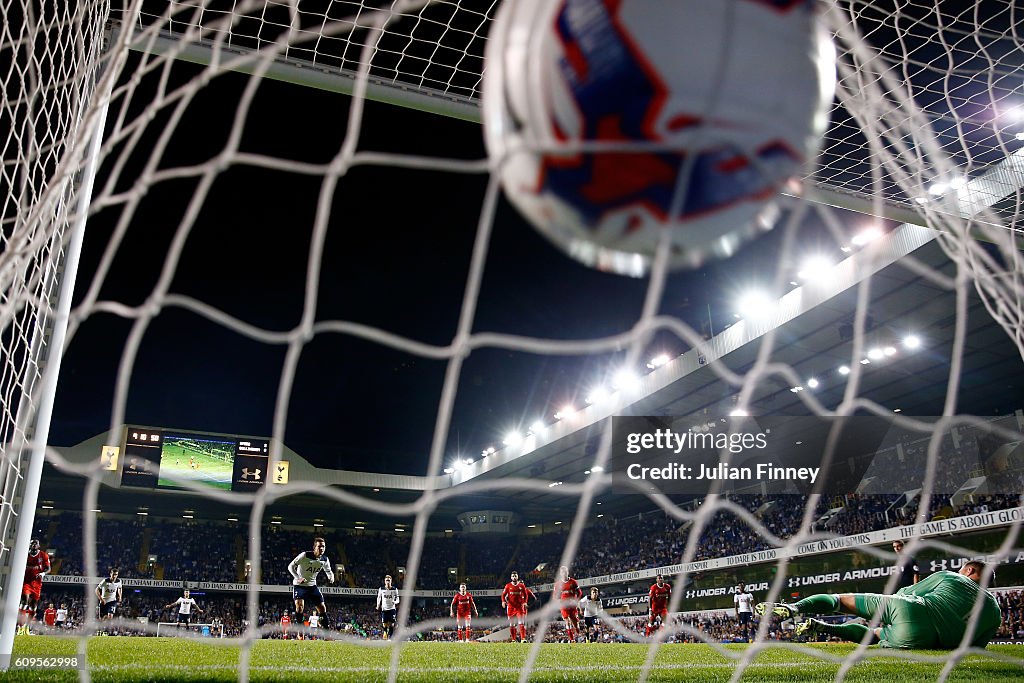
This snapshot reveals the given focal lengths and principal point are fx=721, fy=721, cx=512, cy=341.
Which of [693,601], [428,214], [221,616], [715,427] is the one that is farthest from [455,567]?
[428,214]

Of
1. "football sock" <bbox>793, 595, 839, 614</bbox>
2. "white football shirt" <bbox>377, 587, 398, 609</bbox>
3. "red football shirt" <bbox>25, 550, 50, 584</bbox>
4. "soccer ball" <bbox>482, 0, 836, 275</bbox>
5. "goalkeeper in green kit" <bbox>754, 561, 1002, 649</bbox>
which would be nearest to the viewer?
"soccer ball" <bbox>482, 0, 836, 275</bbox>

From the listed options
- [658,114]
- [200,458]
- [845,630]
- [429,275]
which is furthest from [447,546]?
[658,114]

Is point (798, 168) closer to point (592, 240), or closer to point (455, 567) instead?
point (592, 240)

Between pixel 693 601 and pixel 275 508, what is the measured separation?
16.1 m

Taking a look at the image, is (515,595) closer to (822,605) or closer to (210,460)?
(822,605)

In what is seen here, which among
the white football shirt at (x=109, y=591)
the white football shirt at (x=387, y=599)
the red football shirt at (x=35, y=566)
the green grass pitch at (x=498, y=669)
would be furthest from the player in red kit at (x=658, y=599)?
the white football shirt at (x=109, y=591)

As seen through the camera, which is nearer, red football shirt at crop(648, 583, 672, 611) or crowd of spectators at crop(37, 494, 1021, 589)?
red football shirt at crop(648, 583, 672, 611)

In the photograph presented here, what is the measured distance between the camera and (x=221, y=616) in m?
28.3

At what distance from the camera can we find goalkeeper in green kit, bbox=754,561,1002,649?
545 cm

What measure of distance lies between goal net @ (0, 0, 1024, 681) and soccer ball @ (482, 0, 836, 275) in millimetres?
193

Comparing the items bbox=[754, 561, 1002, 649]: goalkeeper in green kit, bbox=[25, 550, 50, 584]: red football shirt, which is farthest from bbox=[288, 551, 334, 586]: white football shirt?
bbox=[754, 561, 1002, 649]: goalkeeper in green kit

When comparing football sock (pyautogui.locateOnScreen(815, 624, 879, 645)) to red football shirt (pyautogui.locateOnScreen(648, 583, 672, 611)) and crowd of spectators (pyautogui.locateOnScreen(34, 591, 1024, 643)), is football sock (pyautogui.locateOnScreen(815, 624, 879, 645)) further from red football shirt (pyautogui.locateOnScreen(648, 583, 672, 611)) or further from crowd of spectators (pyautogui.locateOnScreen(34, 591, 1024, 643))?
crowd of spectators (pyautogui.locateOnScreen(34, 591, 1024, 643))

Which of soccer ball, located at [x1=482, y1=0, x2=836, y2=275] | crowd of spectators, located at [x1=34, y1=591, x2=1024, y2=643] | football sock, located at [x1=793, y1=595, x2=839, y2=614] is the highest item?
soccer ball, located at [x1=482, y1=0, x2=836, y2=275]

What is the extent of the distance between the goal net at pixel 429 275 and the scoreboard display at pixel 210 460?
1.93 meters
